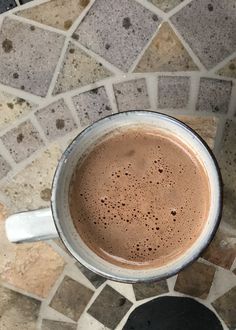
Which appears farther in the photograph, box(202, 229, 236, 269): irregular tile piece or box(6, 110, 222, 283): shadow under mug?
box(202, 229, 236, 269): irregular tile piece

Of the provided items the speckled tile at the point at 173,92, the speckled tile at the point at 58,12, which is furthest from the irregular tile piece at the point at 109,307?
the speckled tile at the point at 58,12

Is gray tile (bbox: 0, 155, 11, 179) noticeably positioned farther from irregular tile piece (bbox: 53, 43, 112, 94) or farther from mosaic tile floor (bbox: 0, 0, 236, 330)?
irregular tile piece (bbox: 53, 43, 112, 94)

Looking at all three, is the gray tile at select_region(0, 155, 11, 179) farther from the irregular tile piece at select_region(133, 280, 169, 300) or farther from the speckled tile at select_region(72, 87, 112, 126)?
the irregular tile piece at select_region(133, 280, 169, 300)

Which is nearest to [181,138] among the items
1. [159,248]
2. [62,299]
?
[159,248]

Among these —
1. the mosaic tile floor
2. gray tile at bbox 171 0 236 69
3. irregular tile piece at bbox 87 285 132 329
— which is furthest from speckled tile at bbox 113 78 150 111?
irregular tile piece at bbox 87 285 132 329

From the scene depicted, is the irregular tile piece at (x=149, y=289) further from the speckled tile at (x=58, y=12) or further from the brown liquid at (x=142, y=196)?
the speckled tile at (x=58, y=12)

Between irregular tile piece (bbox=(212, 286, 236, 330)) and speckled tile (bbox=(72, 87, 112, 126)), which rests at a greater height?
speckled tile (bbox=(72, 87, 112, 126))

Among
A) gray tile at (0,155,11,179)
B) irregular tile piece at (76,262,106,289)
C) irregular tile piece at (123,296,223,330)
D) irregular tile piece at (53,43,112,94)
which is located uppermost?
irregular tile piece at (53,43,112,94)
